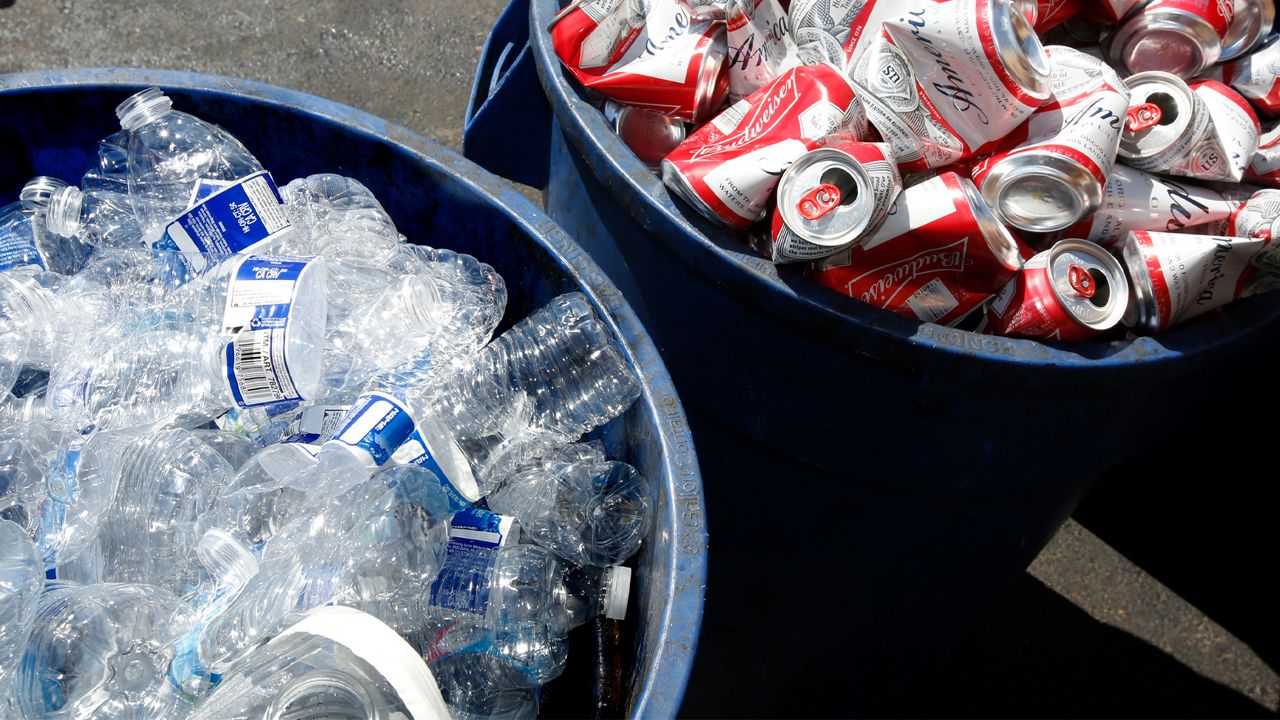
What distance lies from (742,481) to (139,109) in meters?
1.25

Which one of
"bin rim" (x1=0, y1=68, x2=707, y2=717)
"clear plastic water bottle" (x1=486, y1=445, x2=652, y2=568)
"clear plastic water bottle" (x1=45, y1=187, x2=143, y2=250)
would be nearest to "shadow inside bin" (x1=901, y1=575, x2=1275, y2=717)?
"clear plastic water bottle" (x1=486, y1=445, x2=652, y2=568)

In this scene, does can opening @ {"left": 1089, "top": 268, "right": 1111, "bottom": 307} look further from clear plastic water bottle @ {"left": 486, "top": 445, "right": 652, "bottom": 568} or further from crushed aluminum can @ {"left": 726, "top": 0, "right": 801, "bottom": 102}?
clear plastic water bottle @ {"left": 486, "top": 445, "right": 652, "bottom": 568}

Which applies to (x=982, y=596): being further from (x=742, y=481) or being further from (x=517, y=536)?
(x=517, y=536)

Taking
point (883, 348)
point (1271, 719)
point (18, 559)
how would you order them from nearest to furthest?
point (18, 559)
point (883, 348)
point (1271, 719)

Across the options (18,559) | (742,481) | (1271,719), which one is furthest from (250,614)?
(1271,719)

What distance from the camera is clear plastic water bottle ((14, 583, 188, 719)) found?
132 cm

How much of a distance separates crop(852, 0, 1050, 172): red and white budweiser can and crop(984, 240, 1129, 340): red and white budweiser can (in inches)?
8.6

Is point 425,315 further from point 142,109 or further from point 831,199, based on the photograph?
point 831,199

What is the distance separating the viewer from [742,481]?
6.18 feet

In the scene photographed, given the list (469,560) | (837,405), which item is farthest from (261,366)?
(837,405)

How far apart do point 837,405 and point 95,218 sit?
1.42 meters

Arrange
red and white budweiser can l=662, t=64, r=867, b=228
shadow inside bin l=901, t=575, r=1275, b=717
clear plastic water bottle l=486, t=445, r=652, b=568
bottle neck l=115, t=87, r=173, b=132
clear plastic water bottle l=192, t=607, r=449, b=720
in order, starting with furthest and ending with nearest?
shadow inside bin l=901, t=575, r=1275, b=717 < bottle neck l=115, t=87, r=173, b=132 < clear plastic water bottle l=486, t=445, r=652, b=568 < red and white budweiser can l=662, t=64, r=867, b=228 < clear plastic water bottle l=192, t=607, r=449, b=720

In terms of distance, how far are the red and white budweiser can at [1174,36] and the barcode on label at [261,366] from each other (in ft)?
5.19

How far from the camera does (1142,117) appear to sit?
1701mm
